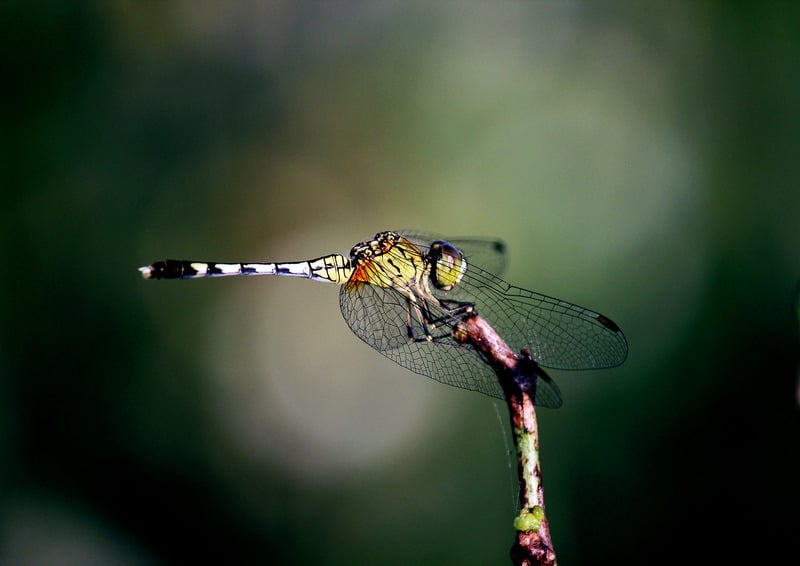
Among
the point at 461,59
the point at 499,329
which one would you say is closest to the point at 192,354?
the point at 499,329

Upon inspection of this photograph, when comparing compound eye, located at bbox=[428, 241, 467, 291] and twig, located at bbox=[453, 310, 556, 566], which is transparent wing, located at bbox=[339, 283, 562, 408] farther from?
twig, located at bbox=[453, 310, 556, 566]

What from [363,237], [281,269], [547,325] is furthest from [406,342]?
[363,237]

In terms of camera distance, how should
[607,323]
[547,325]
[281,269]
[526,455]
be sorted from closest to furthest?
[526,455] → [607,323] → [547,325] → [281,269]

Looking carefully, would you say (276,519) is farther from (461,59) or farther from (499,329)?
(461,59)

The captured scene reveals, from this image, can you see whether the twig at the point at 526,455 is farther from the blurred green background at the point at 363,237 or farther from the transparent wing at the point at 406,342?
the blurred green background at the point at 363,237

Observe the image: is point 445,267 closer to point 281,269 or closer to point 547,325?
point 547,325

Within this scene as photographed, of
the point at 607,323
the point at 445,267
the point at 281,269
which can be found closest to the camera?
the point at 607,323

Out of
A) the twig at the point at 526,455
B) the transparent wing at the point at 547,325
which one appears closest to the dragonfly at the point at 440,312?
the transparent wing at the point at 547,325
